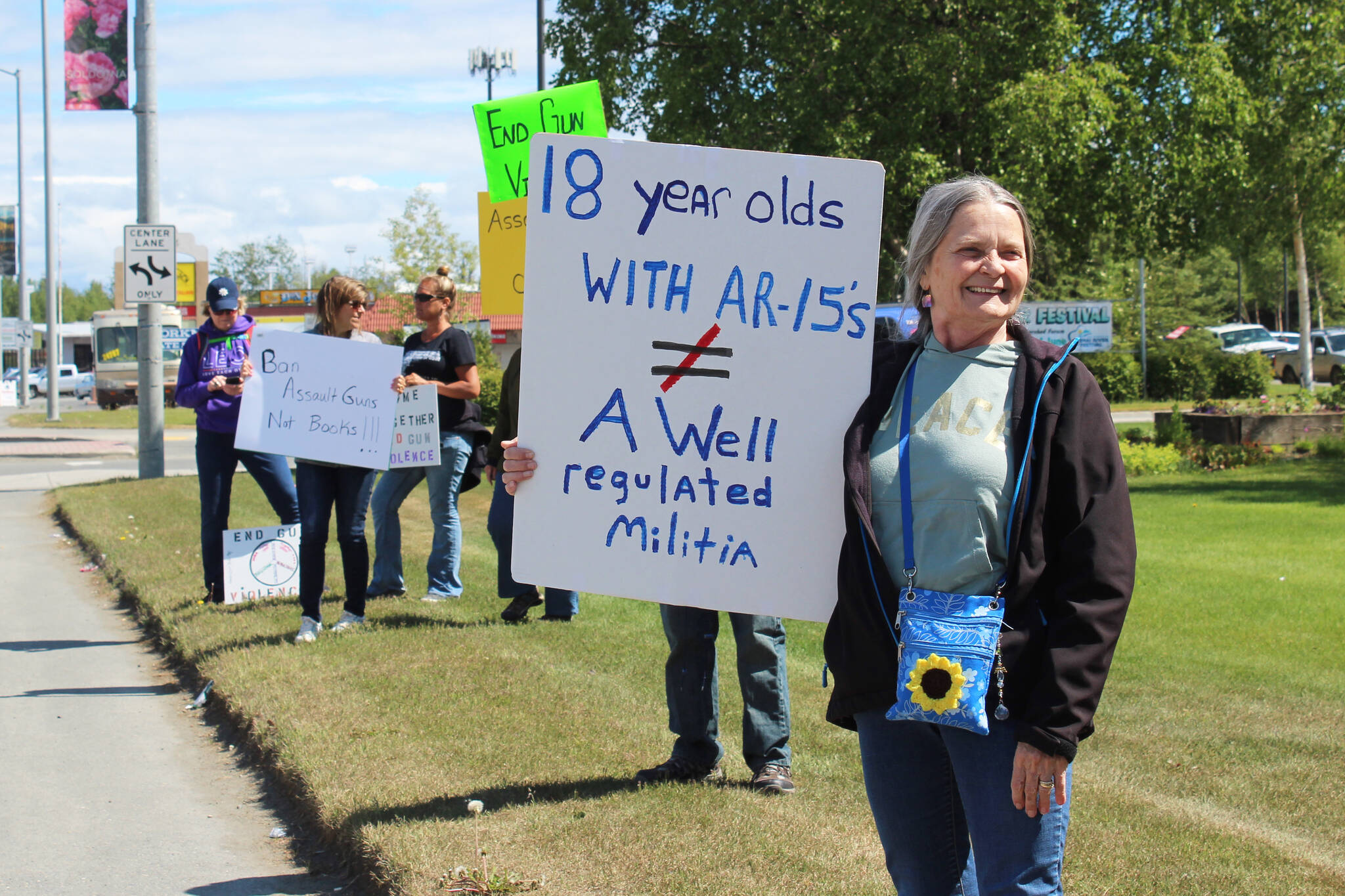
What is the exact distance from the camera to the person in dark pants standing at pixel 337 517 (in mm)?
6516

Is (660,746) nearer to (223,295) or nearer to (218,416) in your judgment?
(218,416)

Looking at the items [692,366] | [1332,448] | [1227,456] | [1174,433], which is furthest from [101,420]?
[692,366]

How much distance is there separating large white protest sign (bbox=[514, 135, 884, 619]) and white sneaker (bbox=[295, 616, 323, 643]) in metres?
3.74

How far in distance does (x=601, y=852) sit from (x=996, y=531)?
199 cm

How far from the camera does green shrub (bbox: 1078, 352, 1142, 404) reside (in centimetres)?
3341

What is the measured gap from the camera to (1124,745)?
4984 millimetres

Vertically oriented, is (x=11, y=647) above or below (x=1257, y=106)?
below

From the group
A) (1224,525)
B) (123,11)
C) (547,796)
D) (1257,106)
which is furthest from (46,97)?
(547,796)

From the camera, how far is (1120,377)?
3381cm

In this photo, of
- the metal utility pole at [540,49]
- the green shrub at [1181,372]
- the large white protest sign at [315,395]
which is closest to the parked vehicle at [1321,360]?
the green shrub at [1181,372]

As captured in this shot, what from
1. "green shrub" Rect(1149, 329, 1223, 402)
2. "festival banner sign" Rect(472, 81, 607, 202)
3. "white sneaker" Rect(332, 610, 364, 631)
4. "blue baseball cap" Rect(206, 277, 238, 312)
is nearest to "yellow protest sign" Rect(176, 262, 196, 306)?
"green shrub" Rect(1149, 329, 1223, 402)

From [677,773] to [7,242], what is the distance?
3787 centimetres

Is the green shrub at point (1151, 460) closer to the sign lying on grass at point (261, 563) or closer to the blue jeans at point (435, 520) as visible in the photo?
the blue jeans at point (435, 520)

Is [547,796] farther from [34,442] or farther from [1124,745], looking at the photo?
[34,442]
